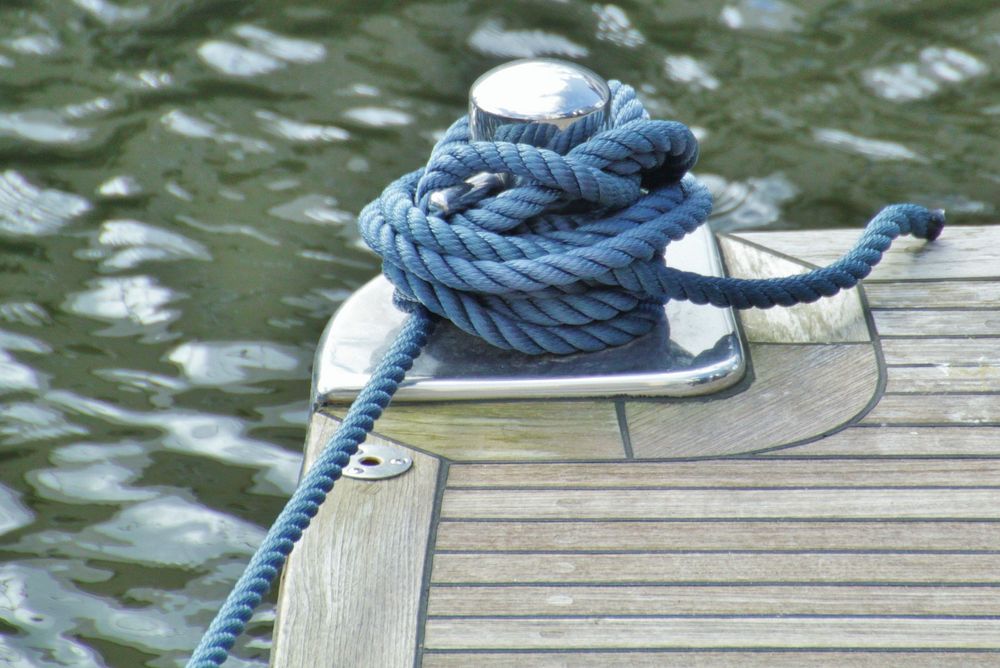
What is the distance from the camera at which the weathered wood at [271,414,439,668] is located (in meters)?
1.16

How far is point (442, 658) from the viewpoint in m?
1.15

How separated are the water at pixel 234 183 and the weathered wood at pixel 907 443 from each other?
3.15ft

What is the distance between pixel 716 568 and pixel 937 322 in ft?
2.00

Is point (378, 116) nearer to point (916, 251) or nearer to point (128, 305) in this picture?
point (128, 305)

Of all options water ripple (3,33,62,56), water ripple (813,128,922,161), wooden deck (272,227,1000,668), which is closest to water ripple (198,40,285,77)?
water ripple (3,33,62,56)

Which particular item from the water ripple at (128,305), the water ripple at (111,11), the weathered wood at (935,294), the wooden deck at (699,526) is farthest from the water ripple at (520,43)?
the wooden deck at (699,526)

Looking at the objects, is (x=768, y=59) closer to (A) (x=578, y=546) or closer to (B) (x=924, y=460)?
(B) (x=924, y=460)

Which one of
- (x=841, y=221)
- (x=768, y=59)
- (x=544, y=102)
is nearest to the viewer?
(x=544, y=102)

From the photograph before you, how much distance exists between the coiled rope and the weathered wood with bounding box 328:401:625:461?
2.4 inches

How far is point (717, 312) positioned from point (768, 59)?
1.94 meters

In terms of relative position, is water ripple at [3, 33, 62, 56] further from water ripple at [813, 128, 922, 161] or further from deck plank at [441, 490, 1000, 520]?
deck plank at [441, 490, 1000, 520]

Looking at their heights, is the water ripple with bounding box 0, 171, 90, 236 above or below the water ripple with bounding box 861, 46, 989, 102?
below

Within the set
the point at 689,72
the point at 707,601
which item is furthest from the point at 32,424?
the point at 689,72

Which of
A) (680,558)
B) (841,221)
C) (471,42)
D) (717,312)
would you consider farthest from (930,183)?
(680,558)
